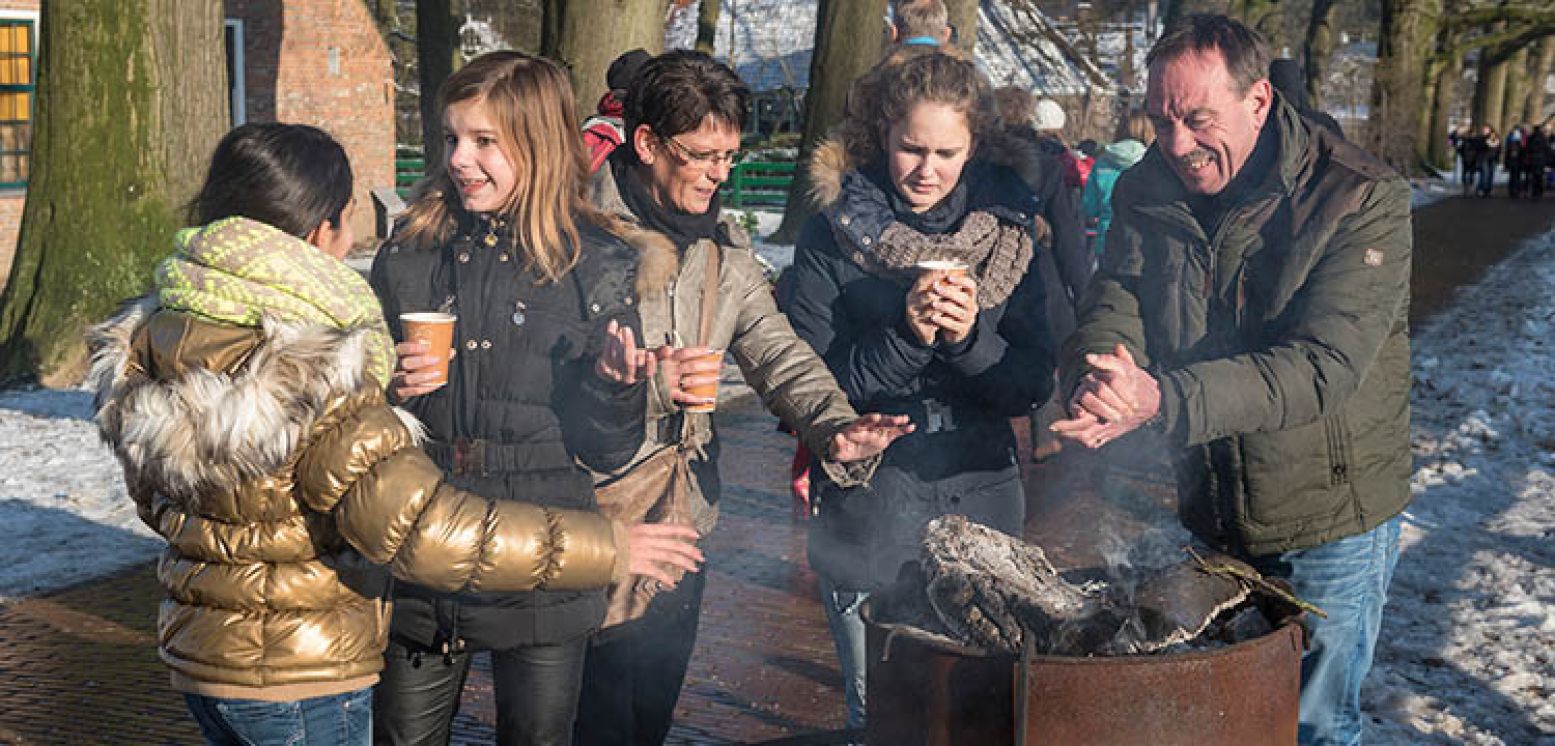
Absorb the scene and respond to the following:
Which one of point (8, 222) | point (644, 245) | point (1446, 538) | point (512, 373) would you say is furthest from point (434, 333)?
point (8, 222)

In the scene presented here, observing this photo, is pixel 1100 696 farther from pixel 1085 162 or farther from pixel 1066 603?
pixel 1085 162

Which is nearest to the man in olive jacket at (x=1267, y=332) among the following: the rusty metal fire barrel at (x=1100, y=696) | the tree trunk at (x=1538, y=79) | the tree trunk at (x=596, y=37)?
the rusty metal fire barrel at (x=1100, y=696)

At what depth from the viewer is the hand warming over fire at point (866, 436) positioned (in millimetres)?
3201

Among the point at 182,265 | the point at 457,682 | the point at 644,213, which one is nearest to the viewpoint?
the point at 182,265

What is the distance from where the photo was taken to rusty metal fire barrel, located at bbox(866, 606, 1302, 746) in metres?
2.64

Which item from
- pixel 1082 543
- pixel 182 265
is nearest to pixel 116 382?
pixel 182 265

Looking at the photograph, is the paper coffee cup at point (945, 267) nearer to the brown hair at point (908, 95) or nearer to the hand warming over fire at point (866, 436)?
the hand warming over fire at point (866, 436)

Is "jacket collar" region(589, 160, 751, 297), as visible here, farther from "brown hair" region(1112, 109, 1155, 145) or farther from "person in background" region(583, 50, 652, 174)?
"brown hair" region(1112, 109, 1155, 145)

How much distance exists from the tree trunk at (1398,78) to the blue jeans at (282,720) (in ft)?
118

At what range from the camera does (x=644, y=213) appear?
358 centimetres

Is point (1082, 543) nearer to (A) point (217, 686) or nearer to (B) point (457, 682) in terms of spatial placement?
(B) point (457, 682)

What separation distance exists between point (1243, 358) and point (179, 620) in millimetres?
2085

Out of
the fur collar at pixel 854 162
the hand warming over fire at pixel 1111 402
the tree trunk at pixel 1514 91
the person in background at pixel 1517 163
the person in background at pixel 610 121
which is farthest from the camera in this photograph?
the tree trunk at pixel 1514 91

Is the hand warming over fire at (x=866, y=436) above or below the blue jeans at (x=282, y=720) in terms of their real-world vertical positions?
above
